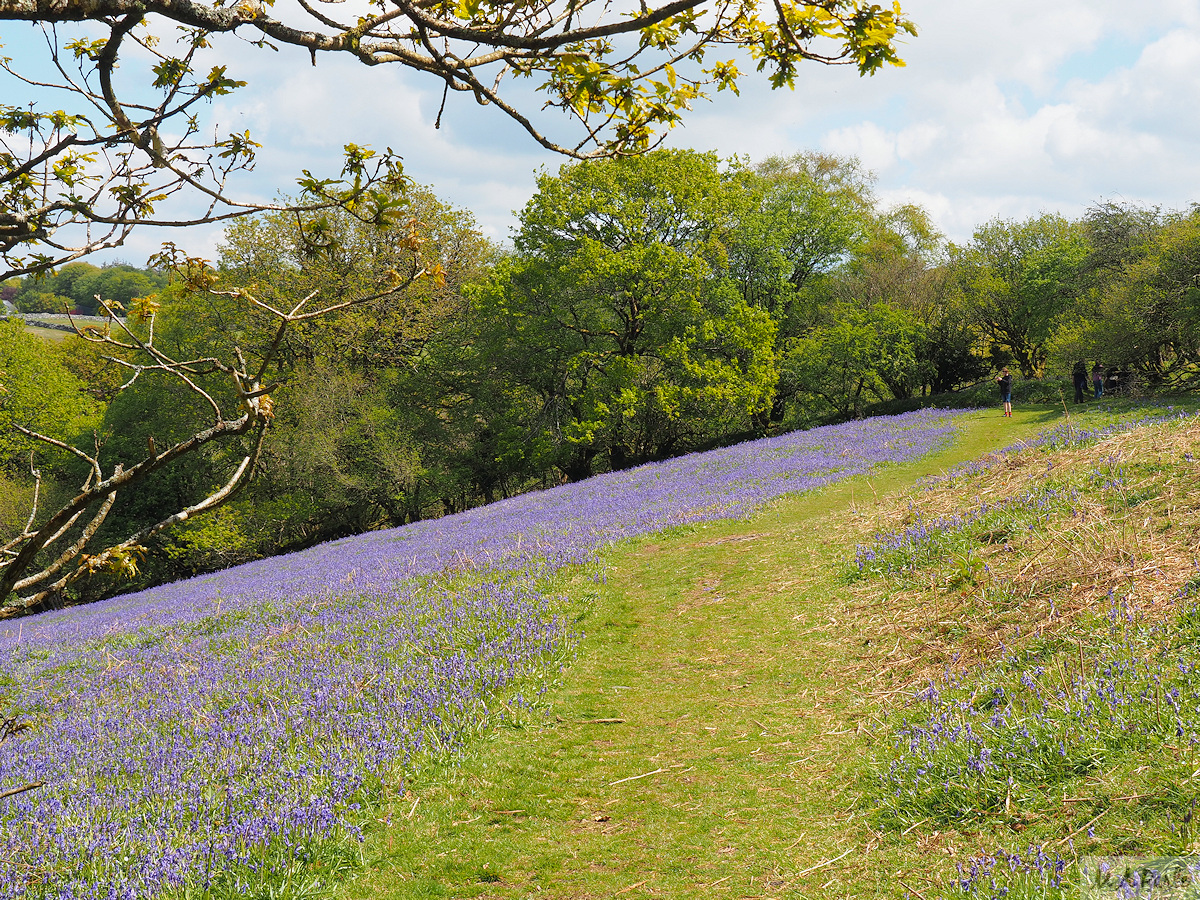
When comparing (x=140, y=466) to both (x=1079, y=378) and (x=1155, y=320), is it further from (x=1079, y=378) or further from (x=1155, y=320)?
(x=1079, y=378)

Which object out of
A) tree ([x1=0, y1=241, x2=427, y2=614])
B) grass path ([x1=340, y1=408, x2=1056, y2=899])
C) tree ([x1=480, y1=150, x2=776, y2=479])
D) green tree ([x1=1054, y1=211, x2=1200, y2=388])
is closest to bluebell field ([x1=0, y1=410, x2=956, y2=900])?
grass path ([x1=340, y1=408, x2=1056, y2=899])

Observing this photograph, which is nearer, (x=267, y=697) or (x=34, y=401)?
(x=267, y=697)

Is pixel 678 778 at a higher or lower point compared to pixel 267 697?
lower

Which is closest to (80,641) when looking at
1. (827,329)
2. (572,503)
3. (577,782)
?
(572,503)

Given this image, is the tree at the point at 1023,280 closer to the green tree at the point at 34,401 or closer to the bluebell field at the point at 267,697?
the bluebell field at the point at 267,697

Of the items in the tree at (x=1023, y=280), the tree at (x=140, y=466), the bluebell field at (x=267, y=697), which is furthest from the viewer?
the tree at (x=1023, y=280)

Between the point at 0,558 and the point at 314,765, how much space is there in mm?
4540

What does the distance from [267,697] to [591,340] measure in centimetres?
2787

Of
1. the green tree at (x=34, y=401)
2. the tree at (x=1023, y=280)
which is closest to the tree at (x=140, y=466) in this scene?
the green tree at (x=34, y=401)

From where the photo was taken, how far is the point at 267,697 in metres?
8.65

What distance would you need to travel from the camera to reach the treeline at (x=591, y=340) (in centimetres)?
3288

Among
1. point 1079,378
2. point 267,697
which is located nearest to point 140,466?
point 267,697

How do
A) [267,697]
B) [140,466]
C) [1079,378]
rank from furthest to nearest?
[1079,378] < [267,697] < [140,466]

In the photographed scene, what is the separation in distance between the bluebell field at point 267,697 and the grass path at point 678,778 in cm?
59
